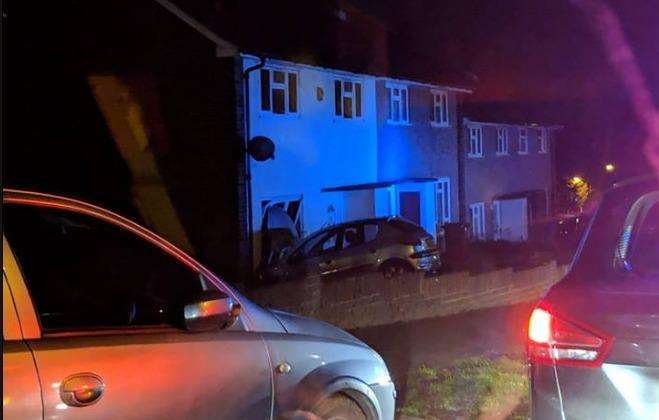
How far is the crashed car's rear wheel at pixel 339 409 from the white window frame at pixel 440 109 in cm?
1955

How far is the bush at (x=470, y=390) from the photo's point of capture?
575 centimetres

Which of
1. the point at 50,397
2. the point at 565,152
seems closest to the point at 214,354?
the point at 50,397

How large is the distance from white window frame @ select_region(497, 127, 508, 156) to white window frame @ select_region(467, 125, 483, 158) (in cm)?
180

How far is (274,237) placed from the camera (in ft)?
54.4

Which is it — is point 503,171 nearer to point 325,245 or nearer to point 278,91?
point 278,91

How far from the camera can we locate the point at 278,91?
1731 cm

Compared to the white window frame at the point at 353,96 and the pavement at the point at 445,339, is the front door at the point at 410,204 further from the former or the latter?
the pavement at the point at 445,339

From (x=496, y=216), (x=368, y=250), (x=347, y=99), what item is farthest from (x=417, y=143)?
(x=368, y=250)

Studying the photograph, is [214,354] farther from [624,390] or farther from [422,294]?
[422,294]

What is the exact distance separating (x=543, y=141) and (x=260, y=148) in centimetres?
2036

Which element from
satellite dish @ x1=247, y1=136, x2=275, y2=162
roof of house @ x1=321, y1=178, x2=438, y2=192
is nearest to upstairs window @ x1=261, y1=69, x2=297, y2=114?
satellite dish @ x1=247, y1=136, x2=275, y2=162

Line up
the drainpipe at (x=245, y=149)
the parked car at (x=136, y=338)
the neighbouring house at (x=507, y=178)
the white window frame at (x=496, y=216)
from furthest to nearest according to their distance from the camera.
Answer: the white window frame at (x=496, y=216) → the neighbouring house at (x=507, y=178) → the drainpipe at (x=245, y=149) → the parked car at (x=136, y=338)

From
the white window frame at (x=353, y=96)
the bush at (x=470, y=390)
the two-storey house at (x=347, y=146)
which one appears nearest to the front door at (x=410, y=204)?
the two-storey house at (x=347, y=146)

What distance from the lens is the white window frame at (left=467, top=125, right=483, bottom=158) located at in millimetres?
27047
